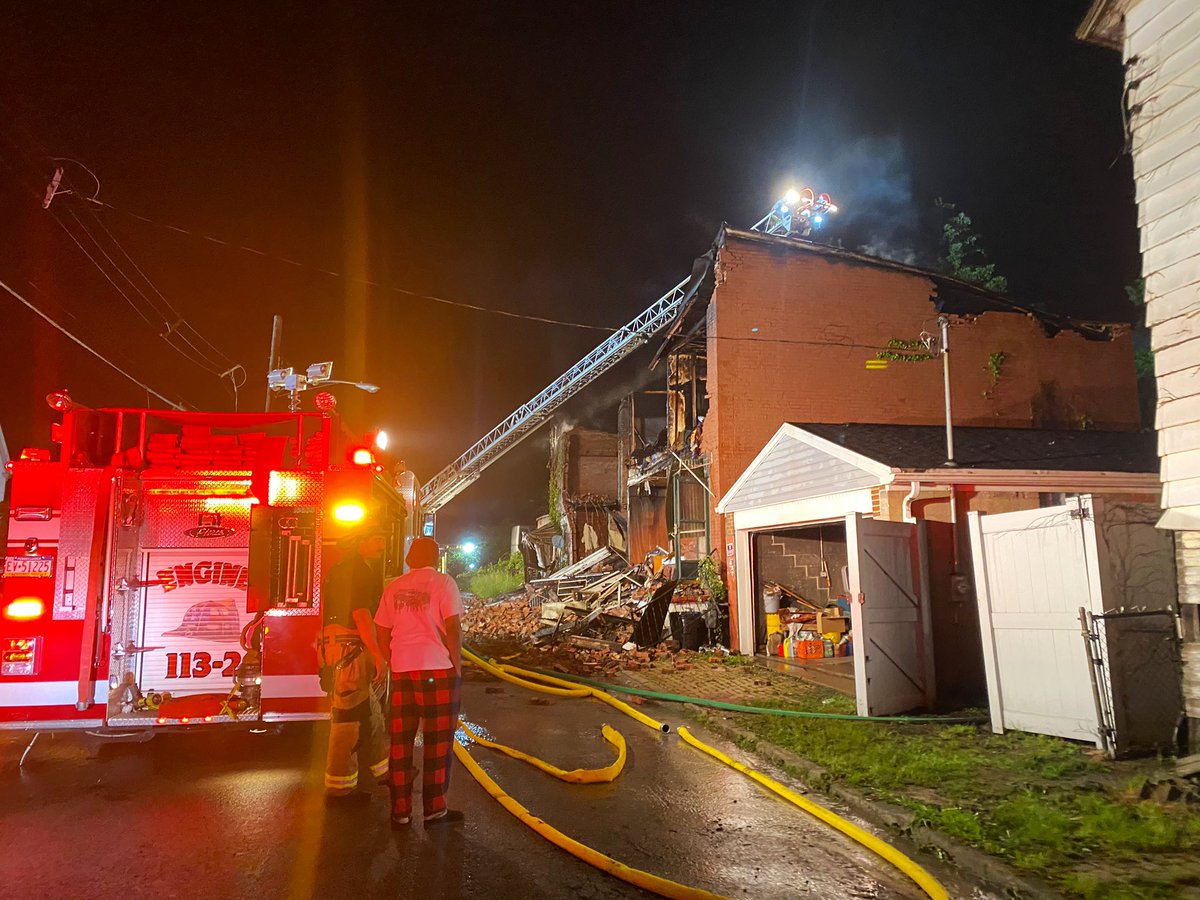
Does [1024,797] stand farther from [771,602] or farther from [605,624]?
[605,624]

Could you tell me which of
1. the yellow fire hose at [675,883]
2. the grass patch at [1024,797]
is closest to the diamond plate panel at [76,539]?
the yellow fire hose at [675,883]

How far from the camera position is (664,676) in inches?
445

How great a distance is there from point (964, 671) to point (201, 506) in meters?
8.82

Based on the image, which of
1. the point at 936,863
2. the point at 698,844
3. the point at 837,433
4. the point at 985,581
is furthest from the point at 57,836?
the point at 837,433

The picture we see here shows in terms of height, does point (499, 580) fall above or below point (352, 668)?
above

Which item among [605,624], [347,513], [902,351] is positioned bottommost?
[605,624]

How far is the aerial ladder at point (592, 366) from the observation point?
67.4ft

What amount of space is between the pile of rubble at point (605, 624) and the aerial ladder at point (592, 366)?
363cm

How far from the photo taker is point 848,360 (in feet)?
55.5

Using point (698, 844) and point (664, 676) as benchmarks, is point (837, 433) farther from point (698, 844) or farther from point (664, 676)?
point (698, 844)

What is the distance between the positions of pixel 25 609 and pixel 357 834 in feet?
10.6

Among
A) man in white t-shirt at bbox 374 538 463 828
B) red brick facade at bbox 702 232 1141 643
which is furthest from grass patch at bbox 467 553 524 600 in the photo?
man in white t-shirt at bbox 374 538 463 828

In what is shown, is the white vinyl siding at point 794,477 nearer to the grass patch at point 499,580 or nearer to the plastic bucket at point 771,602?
the plastic bucket at point 771,602

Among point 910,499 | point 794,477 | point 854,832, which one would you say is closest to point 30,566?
point 854,832
